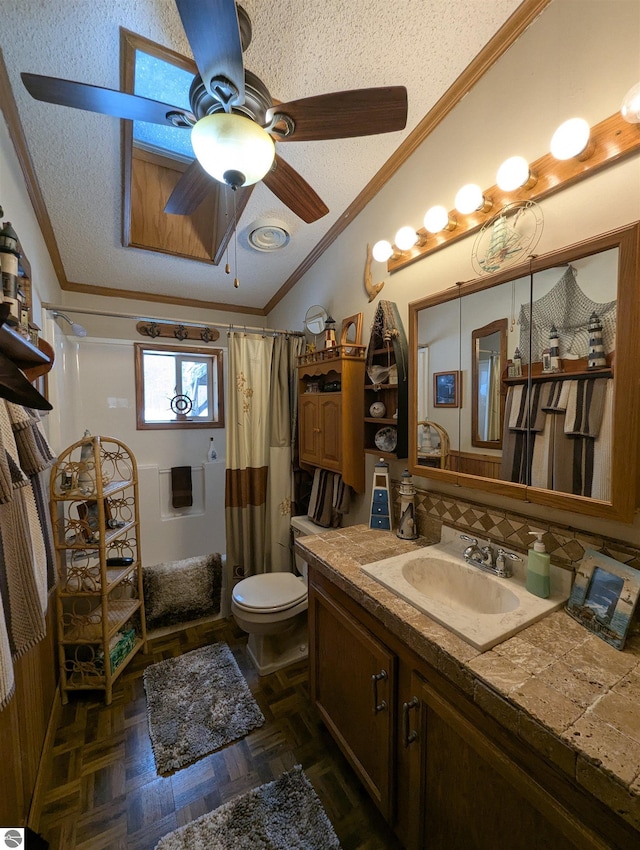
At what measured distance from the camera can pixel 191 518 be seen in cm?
294

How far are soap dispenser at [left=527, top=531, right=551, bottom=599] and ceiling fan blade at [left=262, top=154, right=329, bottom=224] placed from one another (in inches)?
58.5

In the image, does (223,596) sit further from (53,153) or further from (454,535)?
(53,153)

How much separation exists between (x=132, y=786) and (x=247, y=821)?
48cm

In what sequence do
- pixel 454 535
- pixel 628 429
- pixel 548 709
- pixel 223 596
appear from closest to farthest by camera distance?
pixel 548 709 < pixel 628 429 < pixel 454 535 < pixel 223 596

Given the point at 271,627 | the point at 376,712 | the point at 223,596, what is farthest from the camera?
the point at 223,596

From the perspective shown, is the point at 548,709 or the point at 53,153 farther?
the point at 53,153

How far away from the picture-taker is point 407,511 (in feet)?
4.96

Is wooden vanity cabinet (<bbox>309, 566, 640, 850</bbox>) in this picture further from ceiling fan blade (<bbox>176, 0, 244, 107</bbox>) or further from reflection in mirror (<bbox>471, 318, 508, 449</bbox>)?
ceiling fan blade (<bbox>176, 0, 244, 107</bbox>)

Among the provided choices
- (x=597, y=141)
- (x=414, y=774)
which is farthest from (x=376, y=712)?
(x=597, y=141)

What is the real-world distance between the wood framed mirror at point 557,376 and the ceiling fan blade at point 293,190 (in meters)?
0.63

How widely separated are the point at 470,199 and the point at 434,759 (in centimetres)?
177

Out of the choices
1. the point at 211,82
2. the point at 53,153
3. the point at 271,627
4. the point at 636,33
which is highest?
the point at 53,153

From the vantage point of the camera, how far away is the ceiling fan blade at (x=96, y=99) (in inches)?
34.2

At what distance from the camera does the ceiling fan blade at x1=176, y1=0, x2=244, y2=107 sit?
2.31ft
